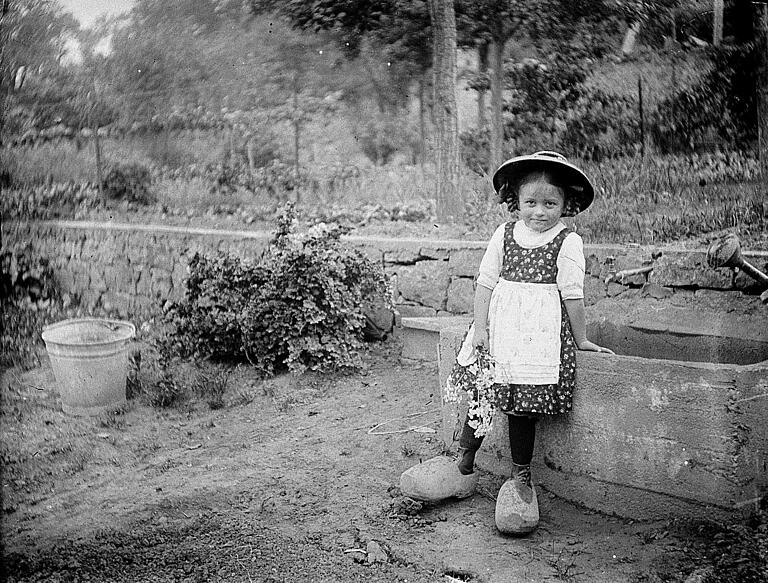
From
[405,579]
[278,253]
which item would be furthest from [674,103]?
[405,579]

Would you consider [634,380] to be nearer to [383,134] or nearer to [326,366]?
[326,366]

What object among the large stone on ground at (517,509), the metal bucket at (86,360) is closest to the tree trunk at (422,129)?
the metal bucket at (86,360)

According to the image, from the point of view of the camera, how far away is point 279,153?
5.97 metres

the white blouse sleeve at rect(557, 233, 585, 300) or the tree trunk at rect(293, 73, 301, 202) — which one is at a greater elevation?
the tree trunk at rect(293, 73, 301, 202)

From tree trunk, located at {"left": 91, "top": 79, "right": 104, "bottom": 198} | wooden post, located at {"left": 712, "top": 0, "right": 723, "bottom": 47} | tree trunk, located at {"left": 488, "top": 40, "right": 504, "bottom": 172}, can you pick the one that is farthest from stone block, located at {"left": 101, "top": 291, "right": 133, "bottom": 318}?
wooden post, located at {"left": 712, "top": 0, "right": 723, "bottom": 47}

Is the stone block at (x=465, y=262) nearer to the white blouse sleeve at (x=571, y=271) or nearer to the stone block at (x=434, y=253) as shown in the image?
the stone block at (x=434, y=253)

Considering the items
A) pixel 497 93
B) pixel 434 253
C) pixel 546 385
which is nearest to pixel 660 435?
pixel 546 385

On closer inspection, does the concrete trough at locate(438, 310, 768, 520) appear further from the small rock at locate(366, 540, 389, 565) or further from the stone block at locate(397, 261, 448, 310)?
the stone block at locate(397, 261, 448, 310)

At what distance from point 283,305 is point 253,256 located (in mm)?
799

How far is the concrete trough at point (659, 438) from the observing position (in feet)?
7.55

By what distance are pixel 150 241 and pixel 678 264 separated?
11.8ft

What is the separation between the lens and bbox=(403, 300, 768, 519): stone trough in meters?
2.30

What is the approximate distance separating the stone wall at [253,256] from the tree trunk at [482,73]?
93 cm

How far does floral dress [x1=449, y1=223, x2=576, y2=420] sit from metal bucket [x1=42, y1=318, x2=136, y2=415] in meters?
2.27
